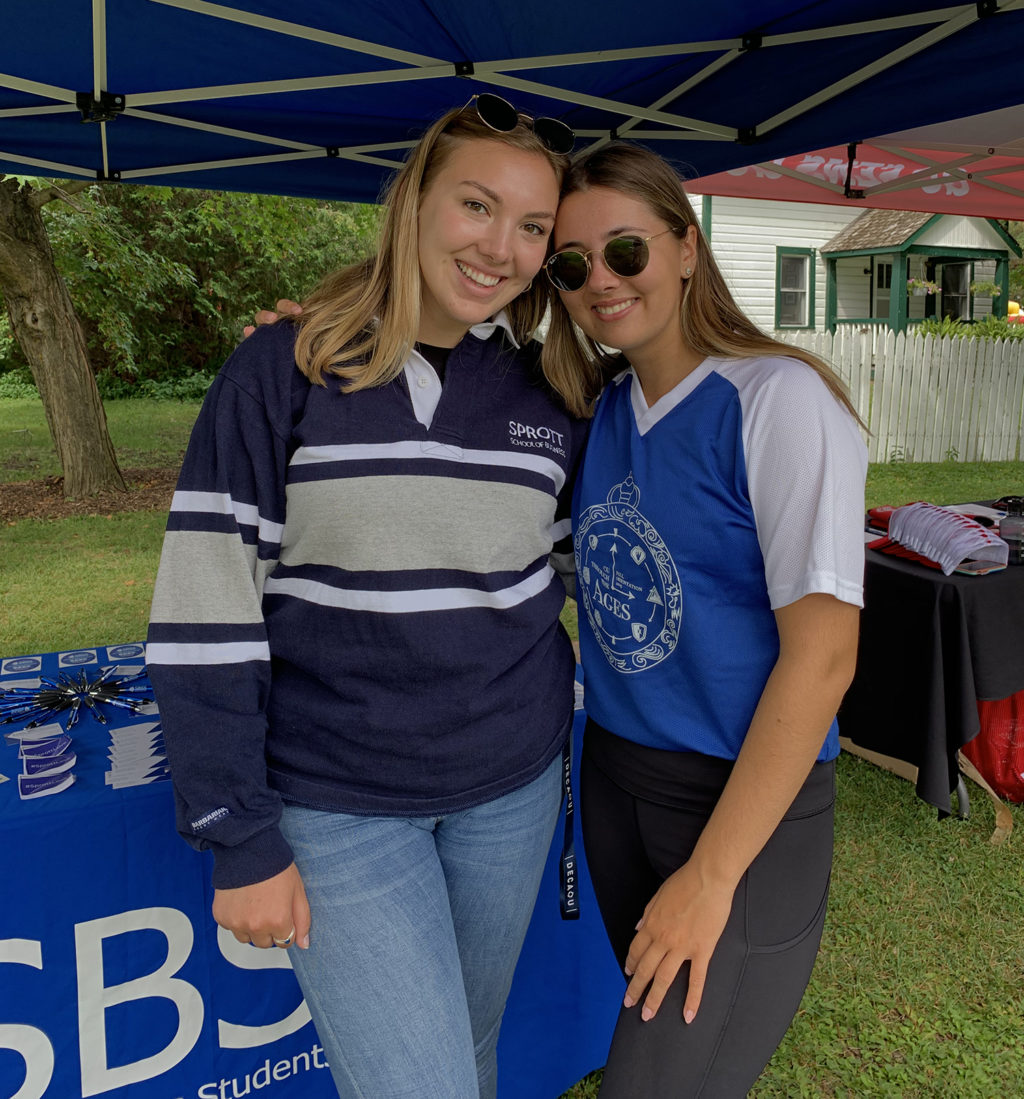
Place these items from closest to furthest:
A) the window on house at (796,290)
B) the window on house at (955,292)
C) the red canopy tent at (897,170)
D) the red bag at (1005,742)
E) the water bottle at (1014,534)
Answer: the water bottle at (1014,534) < the red bag at (1005,742) < the red canopy tent at (897,170) < the window on house at (796,290) < the window on house at (955,292)

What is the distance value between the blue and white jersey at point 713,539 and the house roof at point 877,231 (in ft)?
55.1

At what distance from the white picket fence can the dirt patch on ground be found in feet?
29.2

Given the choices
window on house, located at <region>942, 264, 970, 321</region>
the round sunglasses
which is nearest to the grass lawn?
the round sunglasses

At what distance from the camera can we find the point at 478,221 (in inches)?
59.9

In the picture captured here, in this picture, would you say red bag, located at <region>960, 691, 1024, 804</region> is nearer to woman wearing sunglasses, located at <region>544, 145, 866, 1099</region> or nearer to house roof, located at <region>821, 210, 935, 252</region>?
woman wearing sunglasses, located at <region>544, 145, 866, 1099</region>

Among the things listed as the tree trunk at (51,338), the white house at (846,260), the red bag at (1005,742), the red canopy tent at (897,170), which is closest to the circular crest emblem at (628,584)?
the red bag at (1005,742)

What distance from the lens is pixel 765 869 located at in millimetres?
1425

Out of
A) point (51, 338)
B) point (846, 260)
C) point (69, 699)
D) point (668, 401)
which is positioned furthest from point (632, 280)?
point (846, 260)

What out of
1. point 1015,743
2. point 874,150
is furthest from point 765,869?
point 874,150

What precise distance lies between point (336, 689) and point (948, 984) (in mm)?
2481

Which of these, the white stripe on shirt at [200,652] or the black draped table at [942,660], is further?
the black draped table at [942,660]

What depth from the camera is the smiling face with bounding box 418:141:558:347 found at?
59.6 inches

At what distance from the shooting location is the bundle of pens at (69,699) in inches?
90.9

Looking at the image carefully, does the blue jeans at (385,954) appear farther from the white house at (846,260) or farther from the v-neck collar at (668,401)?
the white house at (846,260)
